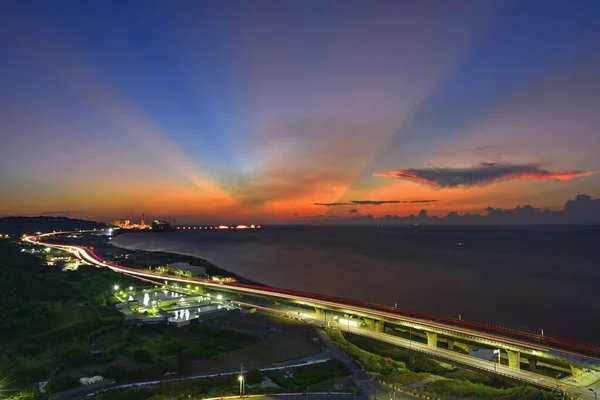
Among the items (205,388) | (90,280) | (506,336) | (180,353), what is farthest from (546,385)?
(90,280)

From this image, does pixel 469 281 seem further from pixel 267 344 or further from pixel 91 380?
pixel 91 380

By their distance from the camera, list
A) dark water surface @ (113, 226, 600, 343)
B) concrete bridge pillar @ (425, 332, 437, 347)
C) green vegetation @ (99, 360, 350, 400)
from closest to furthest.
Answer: green vegetation @ (99, 360, 350, 400), concrete bridge pillar @ (425, 332, 437, 347), dark water surface @ (113, 226, 600, 343)

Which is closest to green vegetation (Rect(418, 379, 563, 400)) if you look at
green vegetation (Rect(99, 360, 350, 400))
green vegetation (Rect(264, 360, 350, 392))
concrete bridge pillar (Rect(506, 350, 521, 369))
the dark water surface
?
green vegetation (Rect(99, 360, 350, 400))

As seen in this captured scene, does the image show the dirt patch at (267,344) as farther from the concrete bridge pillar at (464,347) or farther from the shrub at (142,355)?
the concrete bridge pillar at (464,347)

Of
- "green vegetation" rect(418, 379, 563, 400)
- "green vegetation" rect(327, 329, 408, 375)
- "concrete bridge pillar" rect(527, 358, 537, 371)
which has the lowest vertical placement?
"concrete bridge pillar" rect(527, 358, 537, 371)

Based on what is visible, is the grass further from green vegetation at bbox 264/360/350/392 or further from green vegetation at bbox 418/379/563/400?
green vegetation at bbox 418/379/563/400

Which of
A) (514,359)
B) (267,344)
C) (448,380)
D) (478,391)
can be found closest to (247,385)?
(267,344)

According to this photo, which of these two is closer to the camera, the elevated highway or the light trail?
the elevated highway

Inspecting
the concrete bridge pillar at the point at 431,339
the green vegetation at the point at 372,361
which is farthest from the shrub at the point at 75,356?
the concrete bridge pillar at the point at 431,339
